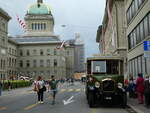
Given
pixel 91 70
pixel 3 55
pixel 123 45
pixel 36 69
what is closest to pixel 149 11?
pixel 91 70

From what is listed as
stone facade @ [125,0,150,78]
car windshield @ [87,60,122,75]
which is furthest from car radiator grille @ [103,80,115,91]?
stone facade @ [125,0,150,78]

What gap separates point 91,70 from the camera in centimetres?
2011

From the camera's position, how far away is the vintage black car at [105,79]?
1864 centimetres

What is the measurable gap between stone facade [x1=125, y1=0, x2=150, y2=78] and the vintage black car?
16.9 ft

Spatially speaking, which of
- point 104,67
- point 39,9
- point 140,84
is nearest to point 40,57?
point 39,9

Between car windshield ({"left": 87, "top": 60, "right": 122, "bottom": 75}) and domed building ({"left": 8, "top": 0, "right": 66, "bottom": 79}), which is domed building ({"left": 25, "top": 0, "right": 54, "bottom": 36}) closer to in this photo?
domed building ({"left": 8, "top": 0, "right": 66, "bottom": 79})

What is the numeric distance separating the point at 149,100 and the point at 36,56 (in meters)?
123

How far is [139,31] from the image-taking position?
30047mm

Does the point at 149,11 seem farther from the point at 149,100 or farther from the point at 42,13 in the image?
the point at 42,13

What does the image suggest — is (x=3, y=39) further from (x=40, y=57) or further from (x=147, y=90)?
(x=147, y=90)

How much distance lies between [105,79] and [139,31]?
12.7m

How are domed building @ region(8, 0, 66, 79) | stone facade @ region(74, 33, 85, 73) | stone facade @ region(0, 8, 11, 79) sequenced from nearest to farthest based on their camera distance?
stone facade @ region(0, 8, 11, 79)
domed building @ region(8, 0, 66, 79)
stone facade @ region(74, 33, 85, 73)

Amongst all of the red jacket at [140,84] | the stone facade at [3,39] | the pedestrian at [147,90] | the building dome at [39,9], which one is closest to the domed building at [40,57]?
the building dome at [39,9]

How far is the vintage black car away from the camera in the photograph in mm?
18641
